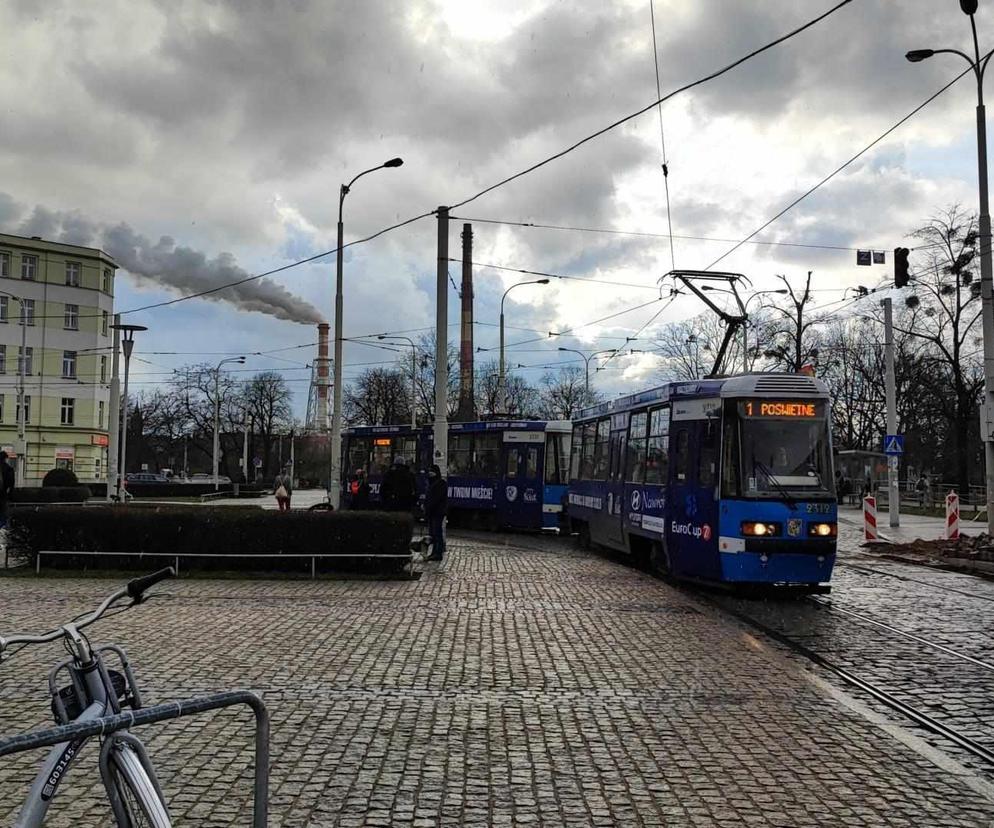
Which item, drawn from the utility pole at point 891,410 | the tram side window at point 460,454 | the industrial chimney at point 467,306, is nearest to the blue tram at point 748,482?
the tram side window at point 460,454

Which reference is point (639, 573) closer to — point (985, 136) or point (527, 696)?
point (527, 696)

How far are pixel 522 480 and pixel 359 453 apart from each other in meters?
8.09

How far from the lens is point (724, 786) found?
533 cm

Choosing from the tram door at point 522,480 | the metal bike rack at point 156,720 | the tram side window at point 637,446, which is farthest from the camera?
the tram door at point 522,480

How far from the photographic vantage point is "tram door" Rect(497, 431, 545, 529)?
2655cm

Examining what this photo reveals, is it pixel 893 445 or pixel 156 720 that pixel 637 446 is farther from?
pixel 893 445

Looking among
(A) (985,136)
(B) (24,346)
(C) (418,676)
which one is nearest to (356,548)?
(C) (418,676)

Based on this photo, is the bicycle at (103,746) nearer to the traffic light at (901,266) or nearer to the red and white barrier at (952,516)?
the traffic light at (901,266)

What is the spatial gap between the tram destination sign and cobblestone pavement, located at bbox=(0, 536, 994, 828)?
3.09 metres

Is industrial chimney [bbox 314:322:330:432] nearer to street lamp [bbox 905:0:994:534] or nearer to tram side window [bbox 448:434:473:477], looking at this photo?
tram side window [bbox 448:434:473:477]

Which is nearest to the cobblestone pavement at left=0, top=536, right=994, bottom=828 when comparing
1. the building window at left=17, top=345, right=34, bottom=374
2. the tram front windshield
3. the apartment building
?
the tram front windshield

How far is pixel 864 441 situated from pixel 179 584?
54.9 meters

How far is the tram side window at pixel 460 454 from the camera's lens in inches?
1118

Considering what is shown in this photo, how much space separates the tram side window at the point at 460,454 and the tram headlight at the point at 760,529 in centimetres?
1588
